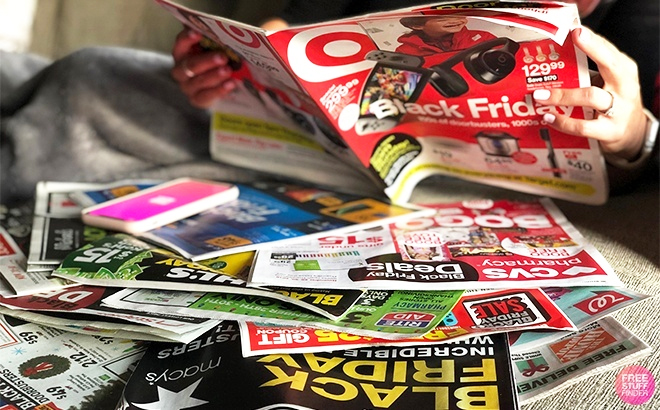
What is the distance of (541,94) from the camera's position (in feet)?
1.90

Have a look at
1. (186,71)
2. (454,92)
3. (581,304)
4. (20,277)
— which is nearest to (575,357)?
(581,304)

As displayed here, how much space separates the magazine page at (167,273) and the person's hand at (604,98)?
0.24 m

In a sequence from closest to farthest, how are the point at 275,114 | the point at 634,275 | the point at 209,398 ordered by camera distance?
Result: the point at 209,398 → the point at 634,275 → the point at 275,114

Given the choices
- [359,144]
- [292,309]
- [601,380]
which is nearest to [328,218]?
[359,144]

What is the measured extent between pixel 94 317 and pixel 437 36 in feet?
1.07

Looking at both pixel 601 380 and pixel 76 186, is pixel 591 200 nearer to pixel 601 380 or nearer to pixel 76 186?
pixel 601 380

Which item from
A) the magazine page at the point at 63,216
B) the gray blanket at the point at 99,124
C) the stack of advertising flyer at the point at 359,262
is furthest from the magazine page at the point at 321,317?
the gray blanket at the point at 99,124

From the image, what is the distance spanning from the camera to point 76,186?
2.50 feet

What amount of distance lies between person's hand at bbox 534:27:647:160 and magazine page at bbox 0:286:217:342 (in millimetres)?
335

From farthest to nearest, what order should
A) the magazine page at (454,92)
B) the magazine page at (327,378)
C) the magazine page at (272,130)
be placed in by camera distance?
the magazine page at (272,130) → the magazine page at (454,92) → the magazine page at (327,378)

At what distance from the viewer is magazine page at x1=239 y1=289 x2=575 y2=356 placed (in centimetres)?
46

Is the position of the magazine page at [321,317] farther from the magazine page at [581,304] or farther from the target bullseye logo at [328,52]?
the target bullseye logo at [328,52]

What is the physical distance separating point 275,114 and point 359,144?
15 centimetres

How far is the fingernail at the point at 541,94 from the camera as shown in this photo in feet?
1.89
